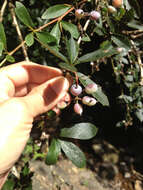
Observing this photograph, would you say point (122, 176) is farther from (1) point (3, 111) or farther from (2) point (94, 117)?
(1) point (3, 111)

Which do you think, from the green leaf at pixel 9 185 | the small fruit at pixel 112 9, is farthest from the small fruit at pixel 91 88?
the green leaf at pixel 9 185

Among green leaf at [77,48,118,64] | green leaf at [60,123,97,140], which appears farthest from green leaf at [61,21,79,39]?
green leaf at [60,123,97,140]

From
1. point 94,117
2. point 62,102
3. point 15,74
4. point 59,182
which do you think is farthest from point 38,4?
point 59,182

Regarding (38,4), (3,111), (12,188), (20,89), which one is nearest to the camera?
(3,111)

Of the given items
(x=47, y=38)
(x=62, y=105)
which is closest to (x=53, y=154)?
(x=62, y=105)

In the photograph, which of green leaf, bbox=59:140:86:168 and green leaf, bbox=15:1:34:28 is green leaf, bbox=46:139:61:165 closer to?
green leaf, bbox=59:140:86:168

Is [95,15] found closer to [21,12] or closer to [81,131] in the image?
[21,12]
